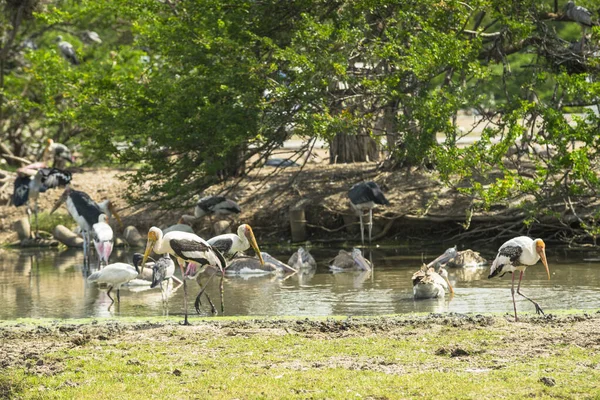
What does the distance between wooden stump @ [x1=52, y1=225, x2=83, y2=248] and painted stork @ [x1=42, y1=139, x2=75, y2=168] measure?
3.36m

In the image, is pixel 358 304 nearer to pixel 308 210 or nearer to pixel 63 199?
pixel 308 210

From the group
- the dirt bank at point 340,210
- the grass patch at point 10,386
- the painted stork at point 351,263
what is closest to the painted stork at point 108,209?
the dirt bank at point 340,210

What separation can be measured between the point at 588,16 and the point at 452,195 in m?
3.64

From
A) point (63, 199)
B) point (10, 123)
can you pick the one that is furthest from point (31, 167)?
point (10, 123)

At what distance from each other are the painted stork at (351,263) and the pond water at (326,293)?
18cm

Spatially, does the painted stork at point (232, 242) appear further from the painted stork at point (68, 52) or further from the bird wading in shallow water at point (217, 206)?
the painted stork at point (68, 52)

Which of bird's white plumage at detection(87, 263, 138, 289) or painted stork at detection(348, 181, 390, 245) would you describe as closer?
bird's white plumage at detection(87, 263, 138, 289)

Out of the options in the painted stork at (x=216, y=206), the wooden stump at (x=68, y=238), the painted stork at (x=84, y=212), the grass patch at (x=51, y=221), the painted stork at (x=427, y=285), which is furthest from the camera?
the grass patch at (x=51, y=221)

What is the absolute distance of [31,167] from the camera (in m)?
20.4

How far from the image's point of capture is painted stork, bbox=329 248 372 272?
1434 centimetres

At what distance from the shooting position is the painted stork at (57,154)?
22.5m

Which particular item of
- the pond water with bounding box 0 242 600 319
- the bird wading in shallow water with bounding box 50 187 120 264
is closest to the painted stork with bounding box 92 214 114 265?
the pond water with bounding box 0 242 600 319

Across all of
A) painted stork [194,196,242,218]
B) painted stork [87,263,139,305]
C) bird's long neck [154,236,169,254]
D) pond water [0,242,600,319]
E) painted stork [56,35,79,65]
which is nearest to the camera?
bird's long neck [154,236,169,254]

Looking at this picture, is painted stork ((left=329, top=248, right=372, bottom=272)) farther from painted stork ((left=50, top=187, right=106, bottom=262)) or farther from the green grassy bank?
the green grassy bank
